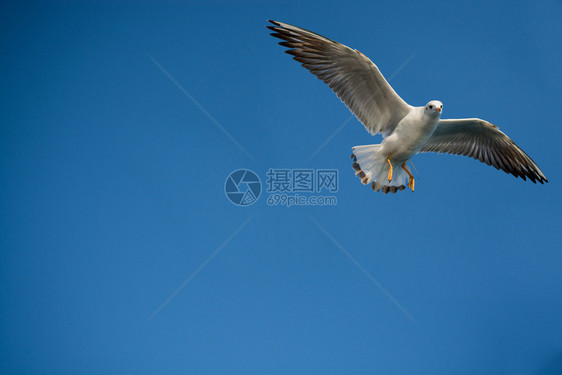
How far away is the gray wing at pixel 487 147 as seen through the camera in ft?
8.01

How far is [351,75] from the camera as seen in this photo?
2.20 metres

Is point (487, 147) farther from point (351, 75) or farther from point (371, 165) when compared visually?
point (351, 75)

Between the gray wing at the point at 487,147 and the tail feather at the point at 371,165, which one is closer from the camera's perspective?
the tail feather at the point at 371,165

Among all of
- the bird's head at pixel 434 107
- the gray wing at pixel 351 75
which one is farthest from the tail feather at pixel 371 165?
the bird's head at pixel 434 107

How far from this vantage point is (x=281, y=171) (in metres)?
3.12

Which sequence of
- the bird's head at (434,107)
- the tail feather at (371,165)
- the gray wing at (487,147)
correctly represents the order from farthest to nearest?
the gray wing at (487,147), the tail feather at (371,165), the bird's head at (434,107)

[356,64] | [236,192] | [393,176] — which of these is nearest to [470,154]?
[393,176]

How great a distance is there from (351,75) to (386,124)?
33 cm

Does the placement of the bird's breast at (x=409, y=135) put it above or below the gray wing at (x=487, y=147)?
below

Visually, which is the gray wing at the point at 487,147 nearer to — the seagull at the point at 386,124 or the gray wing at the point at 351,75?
the seagull at the point at 386,124

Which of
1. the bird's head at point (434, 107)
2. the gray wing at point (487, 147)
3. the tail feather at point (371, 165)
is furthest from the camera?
the gray wing at point (487, 147)

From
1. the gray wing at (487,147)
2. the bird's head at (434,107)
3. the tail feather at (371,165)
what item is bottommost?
the tail feather at (371,165)

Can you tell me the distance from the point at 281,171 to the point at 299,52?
1.11 m

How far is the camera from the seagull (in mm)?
2113
